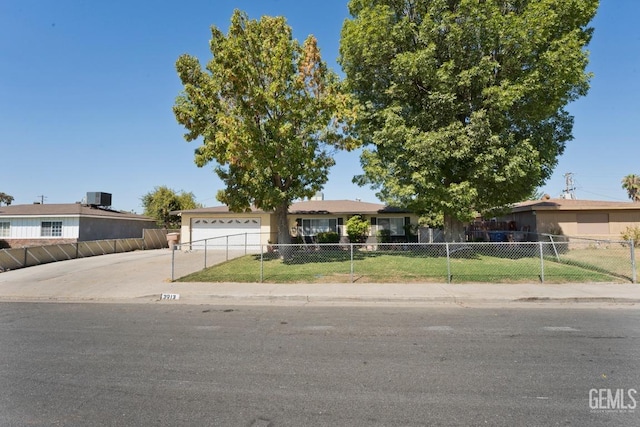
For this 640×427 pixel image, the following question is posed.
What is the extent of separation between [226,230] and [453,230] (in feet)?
49.9

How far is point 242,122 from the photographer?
48.1ft

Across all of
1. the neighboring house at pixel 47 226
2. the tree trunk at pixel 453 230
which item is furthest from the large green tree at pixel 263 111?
the neighboring house at pixel 47 226

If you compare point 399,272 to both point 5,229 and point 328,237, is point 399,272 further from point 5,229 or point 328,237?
point 5,229

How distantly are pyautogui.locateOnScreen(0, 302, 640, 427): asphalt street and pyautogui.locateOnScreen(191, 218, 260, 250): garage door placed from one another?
17.2 meters

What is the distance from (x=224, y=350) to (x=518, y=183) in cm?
1622

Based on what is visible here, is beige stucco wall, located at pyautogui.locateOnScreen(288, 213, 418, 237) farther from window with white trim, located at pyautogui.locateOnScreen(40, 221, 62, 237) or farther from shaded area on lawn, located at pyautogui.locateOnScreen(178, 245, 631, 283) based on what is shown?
window with white trim, located at pyautogui.locateOnScreen(40, 221, 62, 237)

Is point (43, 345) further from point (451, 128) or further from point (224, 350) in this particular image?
point (451, 128)

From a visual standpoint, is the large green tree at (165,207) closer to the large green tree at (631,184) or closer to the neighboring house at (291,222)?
the neighboring house at (291,222)

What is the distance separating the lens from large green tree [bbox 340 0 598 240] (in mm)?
14820

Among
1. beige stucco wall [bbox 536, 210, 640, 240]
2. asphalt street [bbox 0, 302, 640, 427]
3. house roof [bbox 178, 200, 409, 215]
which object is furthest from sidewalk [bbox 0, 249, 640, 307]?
beige stucco wall [bbox 536, 210, 640, 240]

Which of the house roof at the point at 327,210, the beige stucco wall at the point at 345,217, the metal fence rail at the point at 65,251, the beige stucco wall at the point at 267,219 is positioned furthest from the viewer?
the beige stucco wall at the point at 345,217

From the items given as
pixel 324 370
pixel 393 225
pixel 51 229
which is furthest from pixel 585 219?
pixel 51 229

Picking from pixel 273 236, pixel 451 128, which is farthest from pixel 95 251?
pixel 451 128

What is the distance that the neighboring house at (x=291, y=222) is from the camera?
25.0 meters
